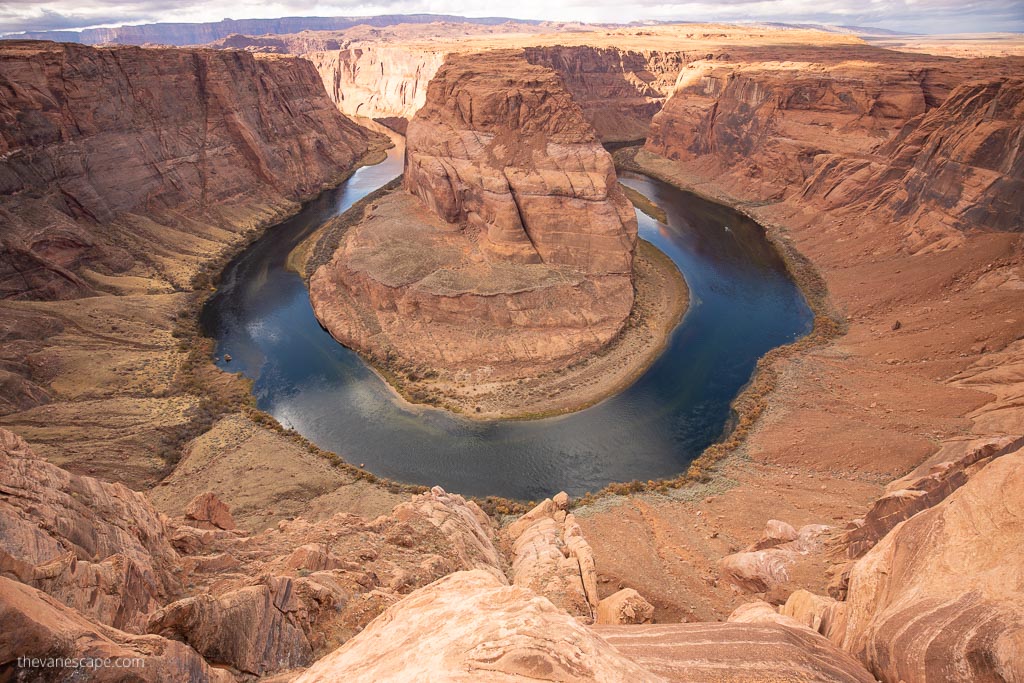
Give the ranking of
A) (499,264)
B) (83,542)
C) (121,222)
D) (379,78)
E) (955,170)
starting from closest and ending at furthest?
(83,542)
(499,264)
(955,170)
(121,222)
(379,78)

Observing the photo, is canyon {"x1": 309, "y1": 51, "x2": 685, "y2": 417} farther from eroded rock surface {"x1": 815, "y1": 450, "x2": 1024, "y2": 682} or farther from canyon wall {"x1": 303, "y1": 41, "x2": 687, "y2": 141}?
canyon wall {"x1": 303, "y1": 41, "x2": 687, "y2": 141}

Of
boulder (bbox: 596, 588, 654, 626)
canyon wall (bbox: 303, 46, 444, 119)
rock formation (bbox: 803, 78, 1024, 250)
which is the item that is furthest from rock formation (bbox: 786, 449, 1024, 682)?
canyon wall (bbox: 303, 46, 444, 119)

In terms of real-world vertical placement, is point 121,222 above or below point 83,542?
above

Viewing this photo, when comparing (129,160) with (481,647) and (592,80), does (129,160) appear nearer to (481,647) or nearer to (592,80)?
(481,647)

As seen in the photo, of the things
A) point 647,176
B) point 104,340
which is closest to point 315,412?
point 104,340

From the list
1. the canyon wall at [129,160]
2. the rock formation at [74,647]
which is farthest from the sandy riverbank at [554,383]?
the canyon wall at [129,160]

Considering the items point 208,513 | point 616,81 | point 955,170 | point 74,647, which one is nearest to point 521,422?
point 208,513

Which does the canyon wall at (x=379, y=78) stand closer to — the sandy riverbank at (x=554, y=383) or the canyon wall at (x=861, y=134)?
the canyon wall at (x=861, y=134)

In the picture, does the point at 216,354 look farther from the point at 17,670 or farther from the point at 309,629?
the point at 17,670
